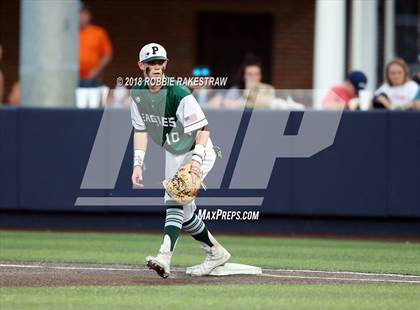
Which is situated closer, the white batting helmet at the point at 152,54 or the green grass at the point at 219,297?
the green grass at the point at 219,297

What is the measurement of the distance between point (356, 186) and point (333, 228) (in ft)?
1.94

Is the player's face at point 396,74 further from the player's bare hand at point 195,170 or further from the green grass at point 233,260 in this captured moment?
the player's bare hand at point 195,170

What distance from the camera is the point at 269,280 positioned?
387 inches

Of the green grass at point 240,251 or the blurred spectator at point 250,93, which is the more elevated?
the blurred spectator at point 250,93

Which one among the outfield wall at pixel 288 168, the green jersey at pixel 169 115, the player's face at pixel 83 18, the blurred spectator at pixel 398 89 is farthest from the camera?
the player's face at pixel 83 18

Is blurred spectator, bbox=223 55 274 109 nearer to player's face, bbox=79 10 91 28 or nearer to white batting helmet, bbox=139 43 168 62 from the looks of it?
player's face, bbox=79 10 91 28

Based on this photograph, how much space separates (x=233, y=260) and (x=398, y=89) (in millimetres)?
4727

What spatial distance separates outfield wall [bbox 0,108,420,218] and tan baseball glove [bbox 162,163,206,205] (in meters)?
4.83

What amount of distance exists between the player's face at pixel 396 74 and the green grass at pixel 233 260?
236cm

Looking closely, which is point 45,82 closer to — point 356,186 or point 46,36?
point 46,36

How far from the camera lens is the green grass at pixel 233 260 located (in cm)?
836

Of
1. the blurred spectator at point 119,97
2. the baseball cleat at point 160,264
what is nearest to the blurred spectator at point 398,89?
the blurred spectator at point 119,97

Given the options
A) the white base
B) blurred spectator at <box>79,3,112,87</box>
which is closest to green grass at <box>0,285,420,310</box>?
the white base

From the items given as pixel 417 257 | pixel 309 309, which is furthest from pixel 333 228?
pixel 309 309
